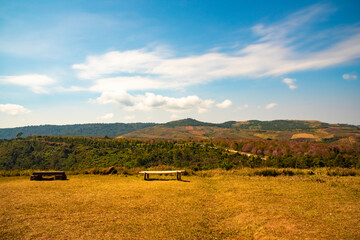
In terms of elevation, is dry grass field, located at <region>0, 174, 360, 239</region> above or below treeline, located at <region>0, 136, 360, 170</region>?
above

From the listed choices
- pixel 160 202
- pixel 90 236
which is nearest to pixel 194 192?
pixel 160 202

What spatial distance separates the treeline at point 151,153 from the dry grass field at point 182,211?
14.2 metres

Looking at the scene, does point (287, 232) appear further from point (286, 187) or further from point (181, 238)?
point (286, 187)

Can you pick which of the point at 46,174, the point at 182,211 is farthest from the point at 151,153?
the point at 182,211

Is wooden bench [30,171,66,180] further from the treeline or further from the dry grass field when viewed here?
the treeline

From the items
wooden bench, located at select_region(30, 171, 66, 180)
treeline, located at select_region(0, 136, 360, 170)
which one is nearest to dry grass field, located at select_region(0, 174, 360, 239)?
wooden bench, located at select_region(30, 171, 66, 180)

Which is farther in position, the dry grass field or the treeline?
the treeline

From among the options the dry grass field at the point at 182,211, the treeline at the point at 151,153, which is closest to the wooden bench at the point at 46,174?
the dry grass field at the point at 182,211

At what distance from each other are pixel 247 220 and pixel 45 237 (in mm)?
6356

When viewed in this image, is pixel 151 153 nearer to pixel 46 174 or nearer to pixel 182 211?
pixel 46 174

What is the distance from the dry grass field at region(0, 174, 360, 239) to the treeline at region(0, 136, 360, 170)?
1424 centimetres

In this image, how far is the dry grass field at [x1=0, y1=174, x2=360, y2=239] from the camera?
6.64 meters

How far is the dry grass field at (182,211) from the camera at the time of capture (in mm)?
6637

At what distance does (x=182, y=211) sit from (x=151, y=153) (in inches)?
1675
